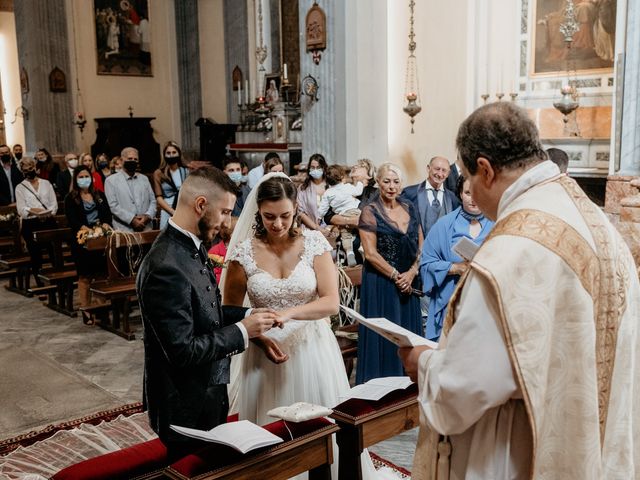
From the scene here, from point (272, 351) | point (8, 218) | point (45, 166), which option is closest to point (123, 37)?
point (45, 166)

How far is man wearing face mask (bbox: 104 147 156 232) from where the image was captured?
787cm

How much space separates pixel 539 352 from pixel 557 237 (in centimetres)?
31

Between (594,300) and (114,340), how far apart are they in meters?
5.60

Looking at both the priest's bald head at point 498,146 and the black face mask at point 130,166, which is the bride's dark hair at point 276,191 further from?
the black face mask at point 130,166

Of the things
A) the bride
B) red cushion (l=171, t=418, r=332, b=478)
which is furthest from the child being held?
red cushion (l=171, t=418, r=332, b=478)

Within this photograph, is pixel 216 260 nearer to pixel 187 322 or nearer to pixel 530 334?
pixel 187 322

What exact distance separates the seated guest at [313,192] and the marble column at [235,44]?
746 centimetres

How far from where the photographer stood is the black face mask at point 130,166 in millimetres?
8047

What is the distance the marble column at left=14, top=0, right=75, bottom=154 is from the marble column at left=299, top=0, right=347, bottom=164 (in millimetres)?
8057

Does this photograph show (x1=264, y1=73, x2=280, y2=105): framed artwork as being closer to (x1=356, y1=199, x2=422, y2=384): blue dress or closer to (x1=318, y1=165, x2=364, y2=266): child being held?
(x1=318, y1=165, x2=364, y2=266): child being held

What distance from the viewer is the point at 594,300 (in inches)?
75.0

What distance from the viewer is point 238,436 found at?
2.34m

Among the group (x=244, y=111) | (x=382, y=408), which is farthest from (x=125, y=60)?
(x=382, y=408)

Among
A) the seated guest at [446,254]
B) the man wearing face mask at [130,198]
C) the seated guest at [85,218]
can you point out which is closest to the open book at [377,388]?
the seated guest at [446,254]
